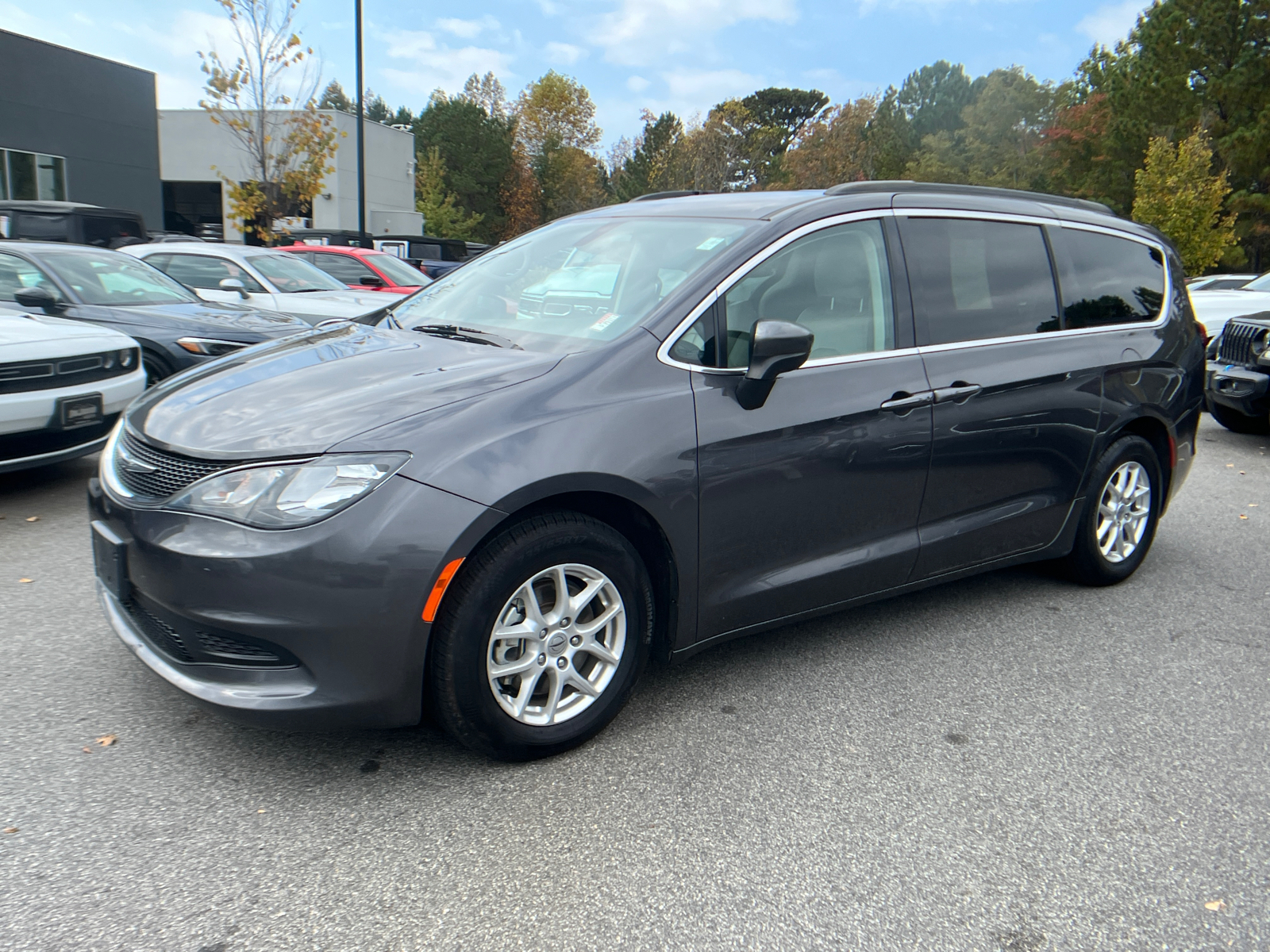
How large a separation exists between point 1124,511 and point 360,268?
36.1 feet

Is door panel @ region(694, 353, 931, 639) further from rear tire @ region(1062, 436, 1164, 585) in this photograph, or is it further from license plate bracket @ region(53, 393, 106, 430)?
license plate bracket @ region(53, 393, 106, 430)

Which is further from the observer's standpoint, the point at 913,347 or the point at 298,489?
the point at 913,347

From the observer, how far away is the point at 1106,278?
461 centimetres

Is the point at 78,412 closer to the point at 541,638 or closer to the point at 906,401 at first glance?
the point at 541,638

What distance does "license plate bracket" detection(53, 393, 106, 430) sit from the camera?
550cm

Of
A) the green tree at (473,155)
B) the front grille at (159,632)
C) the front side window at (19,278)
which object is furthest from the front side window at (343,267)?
the green tree at (473,155)

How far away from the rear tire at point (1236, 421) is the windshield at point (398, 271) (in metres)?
9.49

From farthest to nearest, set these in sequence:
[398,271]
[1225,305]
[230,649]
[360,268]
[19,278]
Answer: [398,271] → [360,268] → [1225,305] → [19,278] → [230,649]

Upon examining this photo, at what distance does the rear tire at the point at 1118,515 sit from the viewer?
15.1ft

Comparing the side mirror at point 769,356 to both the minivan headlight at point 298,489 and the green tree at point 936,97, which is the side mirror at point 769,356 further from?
the green tree at point 936,97

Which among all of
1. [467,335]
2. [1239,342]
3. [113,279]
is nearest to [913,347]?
[467,335]

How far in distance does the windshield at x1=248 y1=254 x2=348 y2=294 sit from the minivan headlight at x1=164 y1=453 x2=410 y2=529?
8517 millimetres

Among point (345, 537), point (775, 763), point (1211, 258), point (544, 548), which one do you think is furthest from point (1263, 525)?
point (1211, 258)

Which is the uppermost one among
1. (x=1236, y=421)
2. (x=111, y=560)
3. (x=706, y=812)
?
(x=111, y=560)
